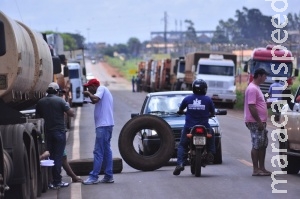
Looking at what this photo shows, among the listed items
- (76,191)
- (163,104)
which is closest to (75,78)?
(163,104)

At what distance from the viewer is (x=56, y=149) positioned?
53.5ft

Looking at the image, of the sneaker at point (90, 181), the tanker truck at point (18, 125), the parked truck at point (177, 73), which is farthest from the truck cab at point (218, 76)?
the tanker truck at point (18, 125)

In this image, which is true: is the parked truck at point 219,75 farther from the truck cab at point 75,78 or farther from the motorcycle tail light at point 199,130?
the motorcycle tail light at point 199,130

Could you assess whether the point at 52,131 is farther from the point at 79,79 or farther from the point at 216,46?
the point at 216,46

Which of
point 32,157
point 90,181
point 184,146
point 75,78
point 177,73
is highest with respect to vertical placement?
point 32,157

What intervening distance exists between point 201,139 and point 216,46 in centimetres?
7052

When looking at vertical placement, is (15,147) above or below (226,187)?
above

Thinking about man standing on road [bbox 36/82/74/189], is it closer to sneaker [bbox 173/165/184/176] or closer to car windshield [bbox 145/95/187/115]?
sneaker [bbox 173/165/184/176]

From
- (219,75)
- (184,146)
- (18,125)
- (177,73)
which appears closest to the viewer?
(18,125)

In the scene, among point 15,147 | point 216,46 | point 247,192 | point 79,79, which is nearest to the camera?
point 15,147

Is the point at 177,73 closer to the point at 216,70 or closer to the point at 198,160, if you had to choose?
the point at 216,70

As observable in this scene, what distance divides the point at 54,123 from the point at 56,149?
1.55 feet

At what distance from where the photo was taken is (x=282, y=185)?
1523 centimetres

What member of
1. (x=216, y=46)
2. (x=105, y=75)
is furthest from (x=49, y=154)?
(x=105, y=75)
